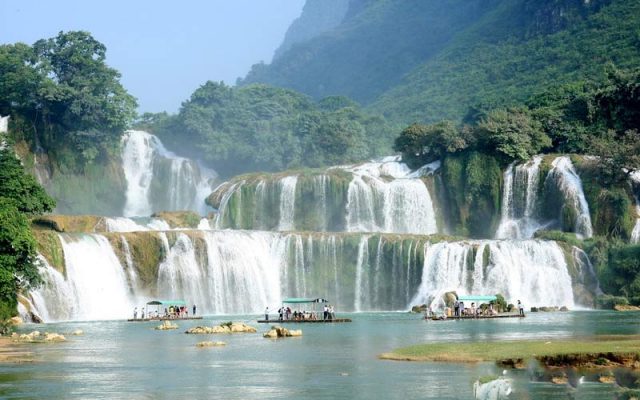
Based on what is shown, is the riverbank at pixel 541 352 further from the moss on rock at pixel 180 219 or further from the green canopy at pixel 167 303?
the moss on rock at pixel 180 219

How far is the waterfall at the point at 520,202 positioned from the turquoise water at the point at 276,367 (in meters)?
31.5

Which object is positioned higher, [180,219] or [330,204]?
[330,204]

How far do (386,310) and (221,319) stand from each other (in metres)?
15.1

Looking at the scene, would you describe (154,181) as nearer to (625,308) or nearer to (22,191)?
(22,191)

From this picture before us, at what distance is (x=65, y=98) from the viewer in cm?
10519

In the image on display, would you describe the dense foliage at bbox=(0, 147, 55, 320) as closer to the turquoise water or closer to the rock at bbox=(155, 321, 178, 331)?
the turquoise water

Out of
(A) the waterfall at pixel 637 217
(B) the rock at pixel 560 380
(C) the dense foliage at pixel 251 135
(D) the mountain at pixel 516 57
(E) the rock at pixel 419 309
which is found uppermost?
(D) the mountain at pixel 516 57

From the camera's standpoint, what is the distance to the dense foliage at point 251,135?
124125 mm

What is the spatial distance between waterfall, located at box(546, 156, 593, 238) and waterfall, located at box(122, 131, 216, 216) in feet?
131

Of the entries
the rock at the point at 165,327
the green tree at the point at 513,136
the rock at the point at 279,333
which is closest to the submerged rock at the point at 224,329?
the rock at the point at 279,333

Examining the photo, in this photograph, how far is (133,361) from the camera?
4009cm

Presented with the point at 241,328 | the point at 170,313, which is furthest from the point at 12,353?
the point at 170,313

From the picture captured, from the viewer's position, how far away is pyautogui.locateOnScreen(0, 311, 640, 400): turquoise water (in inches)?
1200

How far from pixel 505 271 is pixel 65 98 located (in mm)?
47859
